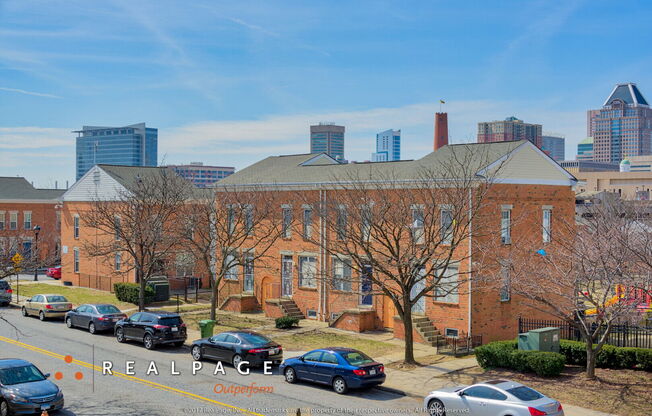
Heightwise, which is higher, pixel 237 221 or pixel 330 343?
pixel 237 221

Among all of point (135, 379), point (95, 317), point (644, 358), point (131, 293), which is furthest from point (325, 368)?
point (131, 293)

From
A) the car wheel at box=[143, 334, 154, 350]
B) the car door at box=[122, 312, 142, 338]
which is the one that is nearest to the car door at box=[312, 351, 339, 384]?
the car wheel at box=[143, 334, 154, 350]

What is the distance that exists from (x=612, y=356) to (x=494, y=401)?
8.26m

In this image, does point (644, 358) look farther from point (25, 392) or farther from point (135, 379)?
point (25, 392)

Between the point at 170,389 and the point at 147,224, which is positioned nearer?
the point at 170,389

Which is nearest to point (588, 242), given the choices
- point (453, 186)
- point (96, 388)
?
point (453, 186)

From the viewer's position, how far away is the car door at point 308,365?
21.9 meters

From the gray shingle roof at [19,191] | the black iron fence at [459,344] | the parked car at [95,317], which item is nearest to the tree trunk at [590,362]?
the black iron fence at [459,344]

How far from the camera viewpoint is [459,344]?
2956 centimetres

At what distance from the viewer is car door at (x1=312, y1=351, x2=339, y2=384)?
70.1 feet

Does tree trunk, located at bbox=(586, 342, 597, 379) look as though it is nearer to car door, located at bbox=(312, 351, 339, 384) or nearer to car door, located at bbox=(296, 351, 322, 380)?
car door, located at bbox=(312, 351, 339, 384)

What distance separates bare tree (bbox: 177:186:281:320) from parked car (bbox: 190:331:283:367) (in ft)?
31.1

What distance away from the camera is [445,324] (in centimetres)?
3064

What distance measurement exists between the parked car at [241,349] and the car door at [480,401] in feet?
28.6
